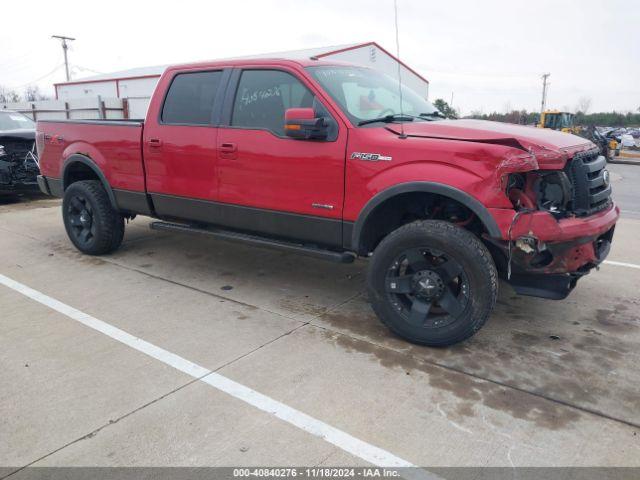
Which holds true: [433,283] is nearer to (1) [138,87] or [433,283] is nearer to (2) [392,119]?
(2) [392,119]

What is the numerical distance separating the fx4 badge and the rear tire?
3202 mm

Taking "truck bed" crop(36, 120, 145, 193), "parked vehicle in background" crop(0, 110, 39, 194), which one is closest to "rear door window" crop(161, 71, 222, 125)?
"truck bed" crop(36, 120, 145, 193)

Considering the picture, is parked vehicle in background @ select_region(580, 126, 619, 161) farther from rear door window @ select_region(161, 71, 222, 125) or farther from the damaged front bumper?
rear door window @ select_region(161, 71, 222, 125)

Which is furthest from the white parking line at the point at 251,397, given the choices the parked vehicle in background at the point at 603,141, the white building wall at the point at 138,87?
the white building wall at the point at 138,87

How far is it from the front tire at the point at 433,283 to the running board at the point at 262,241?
383 mm

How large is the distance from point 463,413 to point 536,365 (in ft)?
2.79

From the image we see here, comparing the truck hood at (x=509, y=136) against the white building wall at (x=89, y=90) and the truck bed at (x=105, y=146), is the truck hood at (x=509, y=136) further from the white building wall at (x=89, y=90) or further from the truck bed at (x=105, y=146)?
the white building wall at (x=89, y=90)

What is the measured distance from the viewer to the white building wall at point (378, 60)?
28031mm

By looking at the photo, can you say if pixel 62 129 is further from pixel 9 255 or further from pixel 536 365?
pixel 536 365

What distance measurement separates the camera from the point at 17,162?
8914mm

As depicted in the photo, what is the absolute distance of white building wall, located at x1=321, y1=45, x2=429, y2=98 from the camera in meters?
28.0

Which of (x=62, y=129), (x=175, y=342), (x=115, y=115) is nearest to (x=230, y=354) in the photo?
(x=175, y=342)

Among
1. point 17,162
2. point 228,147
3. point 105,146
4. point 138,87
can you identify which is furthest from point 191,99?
point 138,87

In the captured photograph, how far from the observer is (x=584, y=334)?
12.7ft
